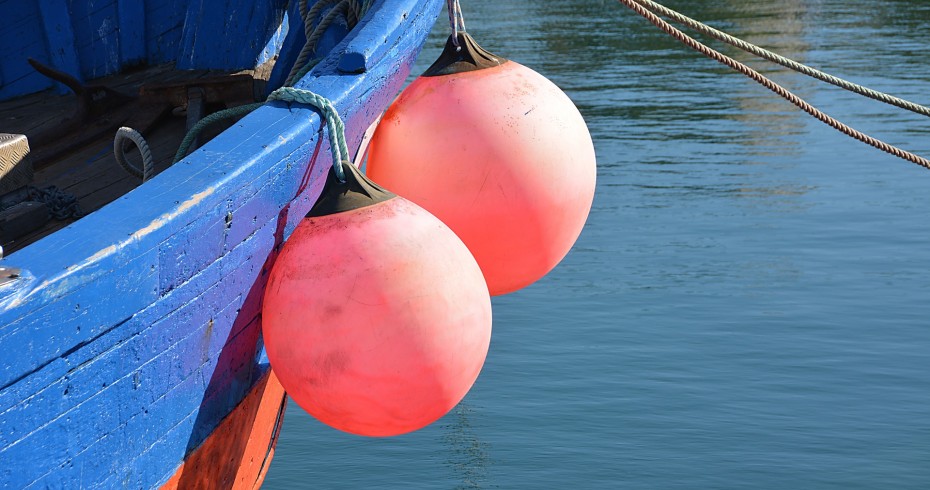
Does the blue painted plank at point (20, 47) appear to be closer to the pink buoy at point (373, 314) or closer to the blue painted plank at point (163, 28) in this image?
the blue painted plank at point (163, 28)

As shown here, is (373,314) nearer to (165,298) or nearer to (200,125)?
(165,298)

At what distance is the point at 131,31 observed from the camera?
5.91 m

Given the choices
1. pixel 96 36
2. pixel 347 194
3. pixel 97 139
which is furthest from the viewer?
pixel 96 36

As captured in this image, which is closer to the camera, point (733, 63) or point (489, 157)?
point (489, 157)

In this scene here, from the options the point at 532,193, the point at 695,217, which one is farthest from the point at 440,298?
the point at 695,217

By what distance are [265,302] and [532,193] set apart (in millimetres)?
877

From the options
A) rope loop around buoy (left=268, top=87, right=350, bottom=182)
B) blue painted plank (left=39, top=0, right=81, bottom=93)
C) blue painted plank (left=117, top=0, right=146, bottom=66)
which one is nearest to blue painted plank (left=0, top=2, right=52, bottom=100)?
blue painted plank (left=39, top=0, right=81, bottom=93)

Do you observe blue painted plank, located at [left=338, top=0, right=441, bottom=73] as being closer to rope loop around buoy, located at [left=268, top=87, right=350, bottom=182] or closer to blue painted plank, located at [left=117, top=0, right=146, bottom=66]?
rope loop around buoy, located at [left=268, top=87, right=350, bottom=182]

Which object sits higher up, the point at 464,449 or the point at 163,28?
the point at 163,28

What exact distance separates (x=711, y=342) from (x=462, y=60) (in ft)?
11.9

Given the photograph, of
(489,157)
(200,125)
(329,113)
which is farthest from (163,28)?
(329,113)

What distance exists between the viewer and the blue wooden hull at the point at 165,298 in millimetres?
2207

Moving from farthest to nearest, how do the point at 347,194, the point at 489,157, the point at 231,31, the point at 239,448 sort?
the point at 231,31, the point at 489,157, the point at 239,448, the point at 347,194

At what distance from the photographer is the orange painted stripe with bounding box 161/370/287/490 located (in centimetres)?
296
